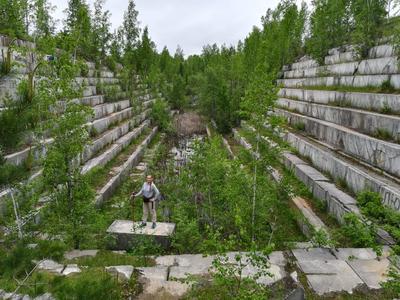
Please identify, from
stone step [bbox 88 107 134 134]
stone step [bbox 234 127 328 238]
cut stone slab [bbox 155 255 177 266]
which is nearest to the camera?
cut stone slab [bbox 155 255 177 266]

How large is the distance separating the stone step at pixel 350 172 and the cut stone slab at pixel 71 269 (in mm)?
4995

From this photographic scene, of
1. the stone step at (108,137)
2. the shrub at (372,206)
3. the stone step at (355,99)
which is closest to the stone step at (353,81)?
the stone step at (355,99)

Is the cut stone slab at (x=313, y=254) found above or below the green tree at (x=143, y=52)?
below

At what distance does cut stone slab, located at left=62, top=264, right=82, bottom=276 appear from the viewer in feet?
17.4

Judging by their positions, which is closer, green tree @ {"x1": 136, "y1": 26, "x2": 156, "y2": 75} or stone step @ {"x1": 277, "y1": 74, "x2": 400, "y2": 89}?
stone step @ {"x1": 277, "y1": 74, "x2": 400, "y2": 89}

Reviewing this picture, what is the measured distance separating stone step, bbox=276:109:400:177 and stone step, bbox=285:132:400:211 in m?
0.25

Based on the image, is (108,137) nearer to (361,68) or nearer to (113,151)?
(113,151)

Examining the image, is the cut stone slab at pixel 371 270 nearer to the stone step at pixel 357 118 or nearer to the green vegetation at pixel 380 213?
the green vegetation at pixel 380 213

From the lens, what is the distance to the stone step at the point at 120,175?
10.1 metres

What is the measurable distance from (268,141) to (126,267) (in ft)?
12.4

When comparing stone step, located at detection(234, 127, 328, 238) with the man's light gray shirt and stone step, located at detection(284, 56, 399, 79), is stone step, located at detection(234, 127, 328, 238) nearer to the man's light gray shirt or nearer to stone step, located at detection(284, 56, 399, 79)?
the man's light gray shirt

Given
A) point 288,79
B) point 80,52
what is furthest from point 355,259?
point 80,52

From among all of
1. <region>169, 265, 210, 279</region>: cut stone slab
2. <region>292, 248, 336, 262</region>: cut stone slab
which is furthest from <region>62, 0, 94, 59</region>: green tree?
<region>292, 248, 336, 262</region>: cut stone slab

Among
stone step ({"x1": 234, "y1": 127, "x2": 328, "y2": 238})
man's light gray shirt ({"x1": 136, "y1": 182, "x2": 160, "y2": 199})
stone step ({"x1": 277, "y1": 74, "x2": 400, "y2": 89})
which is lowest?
stone step ({"x1": 234, "y1": 127, "x2": 328, "y2": 238})
